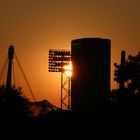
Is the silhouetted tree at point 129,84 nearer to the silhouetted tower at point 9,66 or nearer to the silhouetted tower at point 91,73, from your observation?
the silhouetted tower at point 91,73

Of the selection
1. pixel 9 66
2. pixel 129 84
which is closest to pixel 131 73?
pixel 129 84

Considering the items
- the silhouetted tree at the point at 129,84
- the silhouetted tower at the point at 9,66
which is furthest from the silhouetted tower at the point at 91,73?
the silhouetted tower at the point at 9,66

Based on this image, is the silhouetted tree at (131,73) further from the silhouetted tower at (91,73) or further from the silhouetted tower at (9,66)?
the silhouetted tower at (9,66)

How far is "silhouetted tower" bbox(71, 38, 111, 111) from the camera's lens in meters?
67.2

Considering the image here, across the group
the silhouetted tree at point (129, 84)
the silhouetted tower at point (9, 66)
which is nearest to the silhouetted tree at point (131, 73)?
the silhouetted tree at point (129, 84)

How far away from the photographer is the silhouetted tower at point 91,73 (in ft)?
221

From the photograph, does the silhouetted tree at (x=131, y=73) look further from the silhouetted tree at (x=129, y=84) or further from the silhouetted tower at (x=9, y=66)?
the silhouetted tower at (x=9, y=66)

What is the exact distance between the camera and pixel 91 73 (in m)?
67.9

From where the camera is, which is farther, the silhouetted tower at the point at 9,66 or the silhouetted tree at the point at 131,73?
the silhouetted tree at the point at 131,73

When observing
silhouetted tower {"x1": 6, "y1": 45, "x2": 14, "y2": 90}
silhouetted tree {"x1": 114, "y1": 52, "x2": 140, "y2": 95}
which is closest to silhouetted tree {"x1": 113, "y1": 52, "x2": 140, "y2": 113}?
silhouetted tree {"x1": 114, "y1": 52, "x2": 140, "y2": 95}

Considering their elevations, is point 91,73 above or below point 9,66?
below

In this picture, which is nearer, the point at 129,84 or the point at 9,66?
the point at 9,66

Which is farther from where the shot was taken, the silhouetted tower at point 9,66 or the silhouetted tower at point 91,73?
the silhouetted tower at point 91,73

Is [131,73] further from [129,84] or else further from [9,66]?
[9,66]
